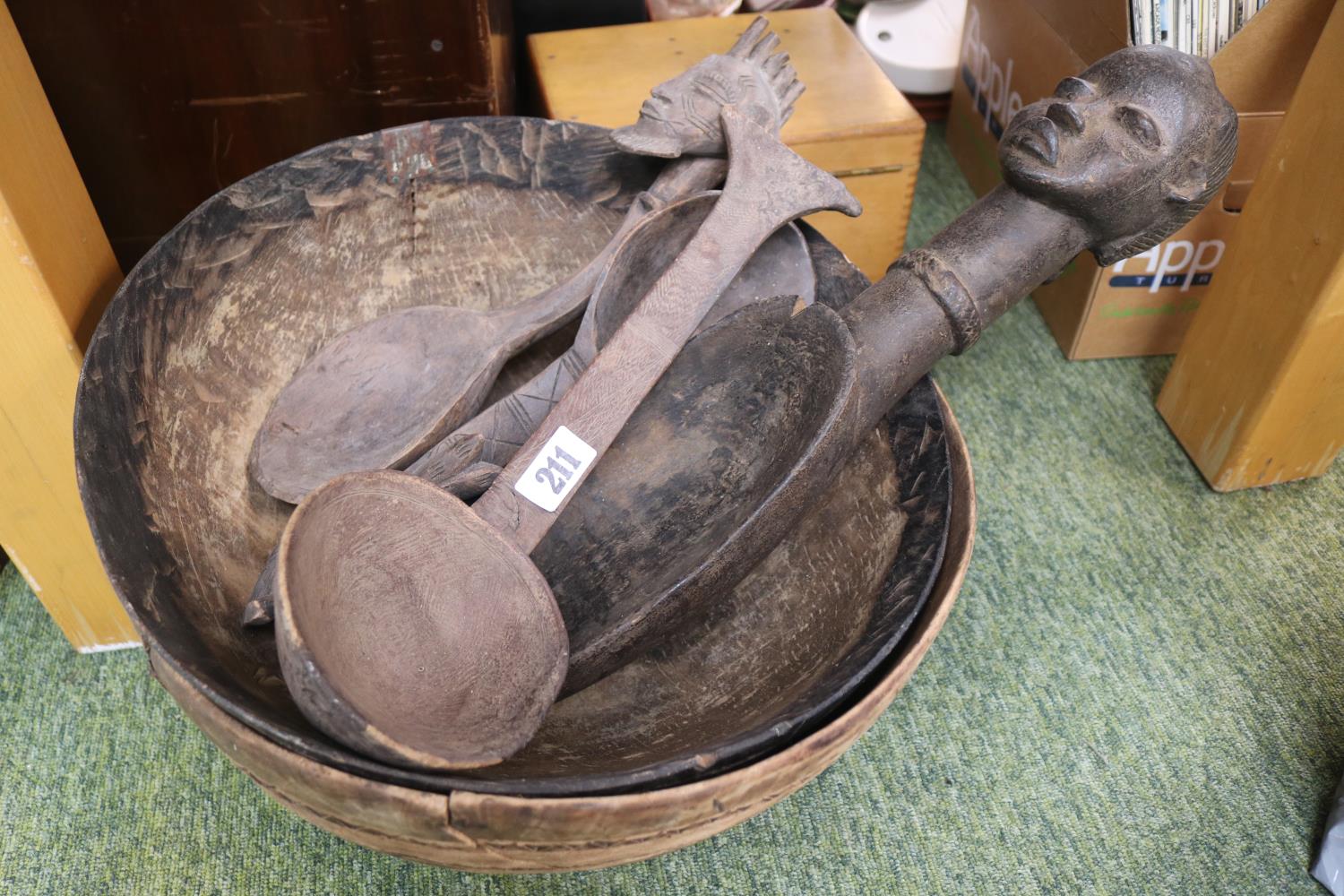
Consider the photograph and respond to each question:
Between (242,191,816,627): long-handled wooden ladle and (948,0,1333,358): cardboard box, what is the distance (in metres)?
0.53

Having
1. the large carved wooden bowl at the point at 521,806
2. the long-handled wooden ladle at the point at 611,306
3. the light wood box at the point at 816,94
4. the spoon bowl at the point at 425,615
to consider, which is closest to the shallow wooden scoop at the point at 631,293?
the long-handled wooden ladle at the point at 611,306

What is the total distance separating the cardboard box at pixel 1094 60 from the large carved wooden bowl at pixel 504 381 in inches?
24.0

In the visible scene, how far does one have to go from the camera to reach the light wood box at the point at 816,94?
125cm

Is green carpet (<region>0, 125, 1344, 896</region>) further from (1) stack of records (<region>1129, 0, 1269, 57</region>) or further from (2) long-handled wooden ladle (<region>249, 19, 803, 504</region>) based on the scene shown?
(1) stack of records (<region>1129, 0, 1269, 57</region>)

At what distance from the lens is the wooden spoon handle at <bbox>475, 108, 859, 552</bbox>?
722 millimetres

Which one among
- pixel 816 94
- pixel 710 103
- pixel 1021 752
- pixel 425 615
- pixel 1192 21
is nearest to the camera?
pixel 425 615

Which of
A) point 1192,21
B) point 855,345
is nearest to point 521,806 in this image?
point 855,345

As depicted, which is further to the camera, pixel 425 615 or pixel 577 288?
pixel 577 288

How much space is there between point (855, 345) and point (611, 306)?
225 mm

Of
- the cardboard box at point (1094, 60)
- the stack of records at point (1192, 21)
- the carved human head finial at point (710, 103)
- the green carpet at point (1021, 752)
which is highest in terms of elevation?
the carved human head finial at point (710, 103)

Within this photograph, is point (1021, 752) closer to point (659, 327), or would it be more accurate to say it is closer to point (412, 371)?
point (659, 327)

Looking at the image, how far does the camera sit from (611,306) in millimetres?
851

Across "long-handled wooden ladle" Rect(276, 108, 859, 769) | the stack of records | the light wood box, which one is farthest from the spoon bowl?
→ the stack of records

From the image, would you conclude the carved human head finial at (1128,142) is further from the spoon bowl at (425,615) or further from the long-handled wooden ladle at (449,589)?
the spoon bowl at (425,615)
